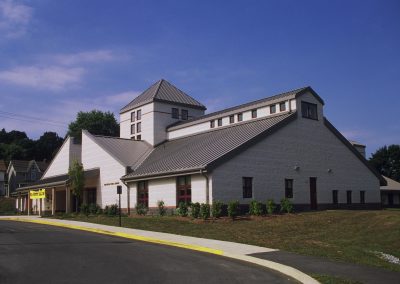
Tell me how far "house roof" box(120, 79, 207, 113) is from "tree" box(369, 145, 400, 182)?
50.5 metres

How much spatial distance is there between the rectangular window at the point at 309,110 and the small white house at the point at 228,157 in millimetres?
76

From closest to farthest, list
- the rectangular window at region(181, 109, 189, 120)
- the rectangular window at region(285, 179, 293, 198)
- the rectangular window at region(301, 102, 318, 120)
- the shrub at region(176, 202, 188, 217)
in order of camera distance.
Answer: the shrub at region(176, 202, 188, 217) → the rectangular window at region(285, 179, 293, 198) → the rectangular window at region(301, 102, 318, 120) → the rectangular window at region(181, 109, 189, 120)

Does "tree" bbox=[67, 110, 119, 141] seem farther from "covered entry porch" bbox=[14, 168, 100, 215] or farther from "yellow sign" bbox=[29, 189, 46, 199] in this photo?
"yellow sign" bbox=[29, 189, 46, 199]

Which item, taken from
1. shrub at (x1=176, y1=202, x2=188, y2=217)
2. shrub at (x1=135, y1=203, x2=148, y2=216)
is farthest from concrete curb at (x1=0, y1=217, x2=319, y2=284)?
shrub at (x1=135, y1=203, x2=148, y2=216)

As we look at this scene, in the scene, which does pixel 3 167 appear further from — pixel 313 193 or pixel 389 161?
pixel 313 193

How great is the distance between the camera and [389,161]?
87.3 metres

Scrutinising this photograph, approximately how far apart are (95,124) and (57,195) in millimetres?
34910

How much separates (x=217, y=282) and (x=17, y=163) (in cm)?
9475

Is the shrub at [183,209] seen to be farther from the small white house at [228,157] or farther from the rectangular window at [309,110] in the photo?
the rectangular window at [309,110]

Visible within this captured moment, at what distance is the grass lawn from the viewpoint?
669 inches

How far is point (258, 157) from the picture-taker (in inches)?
1296

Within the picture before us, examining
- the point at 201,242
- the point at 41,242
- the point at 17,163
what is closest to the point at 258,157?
the point at 201,242

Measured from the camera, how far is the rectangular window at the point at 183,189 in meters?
32.1

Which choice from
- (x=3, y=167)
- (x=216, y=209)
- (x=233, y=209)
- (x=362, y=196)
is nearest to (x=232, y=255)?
(x=233, y=209)
